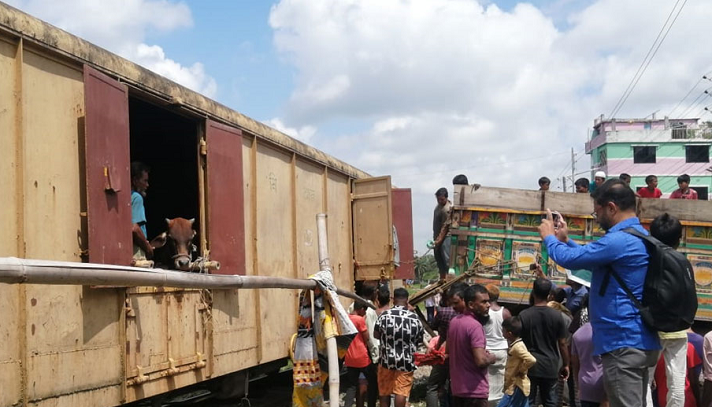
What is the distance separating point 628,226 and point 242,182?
4809 millimetres

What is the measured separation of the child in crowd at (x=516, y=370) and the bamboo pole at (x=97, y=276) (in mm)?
2932

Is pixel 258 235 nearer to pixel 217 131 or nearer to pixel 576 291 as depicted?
pixel 217 131

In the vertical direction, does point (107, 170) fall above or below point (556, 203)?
above

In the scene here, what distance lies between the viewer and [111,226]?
582 cm

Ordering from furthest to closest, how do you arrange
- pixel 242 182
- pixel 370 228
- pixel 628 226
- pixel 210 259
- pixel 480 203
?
pixel 370 228 < pixel 480 203 < pixel 242 182 < pixel 210 259 < pixel 628 226

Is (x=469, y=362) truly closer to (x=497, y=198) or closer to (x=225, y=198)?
(x=225, y=198)

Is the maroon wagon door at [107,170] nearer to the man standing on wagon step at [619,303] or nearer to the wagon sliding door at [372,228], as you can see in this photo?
the man standing on wagon step at [619,303]

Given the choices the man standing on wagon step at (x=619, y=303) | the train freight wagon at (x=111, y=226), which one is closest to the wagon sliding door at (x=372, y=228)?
the train freight wagon at (x=111, y=226)

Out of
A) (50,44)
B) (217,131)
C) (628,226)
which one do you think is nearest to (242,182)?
(217,131)

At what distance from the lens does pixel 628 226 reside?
418 cm

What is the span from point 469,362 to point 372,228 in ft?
19.4

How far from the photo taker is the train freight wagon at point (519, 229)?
9.38m

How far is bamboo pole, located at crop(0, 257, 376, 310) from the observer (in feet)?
9.39

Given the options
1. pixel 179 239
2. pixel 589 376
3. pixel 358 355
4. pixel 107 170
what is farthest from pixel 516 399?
pixel 107 170
